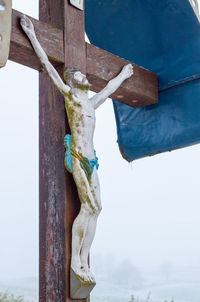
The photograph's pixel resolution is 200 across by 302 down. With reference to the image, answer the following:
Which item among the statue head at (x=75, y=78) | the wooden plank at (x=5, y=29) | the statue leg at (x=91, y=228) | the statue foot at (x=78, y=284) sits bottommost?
the statue foot at (x=78, y=284)

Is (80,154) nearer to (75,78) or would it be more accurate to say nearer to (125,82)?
(75,78)

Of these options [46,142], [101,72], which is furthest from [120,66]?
[46,142]

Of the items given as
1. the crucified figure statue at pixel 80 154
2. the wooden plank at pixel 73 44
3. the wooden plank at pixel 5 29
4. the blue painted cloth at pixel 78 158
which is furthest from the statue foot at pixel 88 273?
the wooden plank at pixel 5 29

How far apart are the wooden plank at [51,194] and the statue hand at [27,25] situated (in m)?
0.25

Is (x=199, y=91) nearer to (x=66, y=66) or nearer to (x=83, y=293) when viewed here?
(x=66, y=66)

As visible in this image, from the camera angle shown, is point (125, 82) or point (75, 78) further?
point (125, 82)

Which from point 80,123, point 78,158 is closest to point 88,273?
point 78,158

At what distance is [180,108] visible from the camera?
3.13 m

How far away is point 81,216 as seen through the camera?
7.78 feet

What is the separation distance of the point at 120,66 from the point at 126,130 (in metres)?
0.55

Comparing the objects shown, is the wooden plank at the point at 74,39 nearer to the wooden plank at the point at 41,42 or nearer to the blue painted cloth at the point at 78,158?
the wooden plank at the point at 41,42

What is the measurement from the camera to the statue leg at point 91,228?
235cm

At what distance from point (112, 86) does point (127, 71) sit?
18cm

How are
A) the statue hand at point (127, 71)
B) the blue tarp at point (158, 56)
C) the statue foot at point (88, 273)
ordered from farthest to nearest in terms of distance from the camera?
the blue tarp at point (158, 56)
the statue hand at point (127, 71)
the statue foot at point (88, 273)
